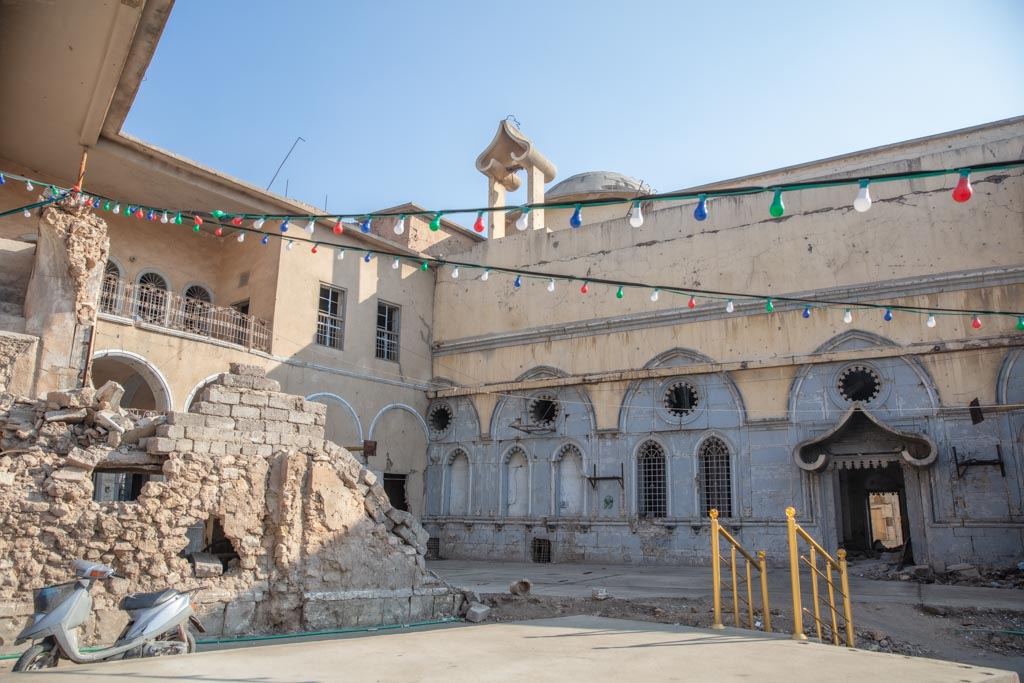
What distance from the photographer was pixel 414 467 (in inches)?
824

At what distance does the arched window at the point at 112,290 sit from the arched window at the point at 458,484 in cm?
924

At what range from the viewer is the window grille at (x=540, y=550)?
18.9 meters

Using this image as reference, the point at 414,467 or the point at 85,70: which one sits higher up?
the point at 85,70

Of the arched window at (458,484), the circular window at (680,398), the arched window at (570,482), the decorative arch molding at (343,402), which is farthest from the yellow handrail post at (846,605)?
the arched window at (458,484)

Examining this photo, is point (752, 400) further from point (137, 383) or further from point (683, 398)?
point (137, 383)

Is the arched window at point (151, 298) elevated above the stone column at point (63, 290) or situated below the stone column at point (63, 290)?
above

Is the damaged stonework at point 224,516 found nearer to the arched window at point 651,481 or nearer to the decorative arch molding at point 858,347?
the arched window at point 651,481

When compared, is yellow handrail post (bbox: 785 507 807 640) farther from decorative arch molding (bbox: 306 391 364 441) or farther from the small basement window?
decorative arch molding (bbox: 306 391 364 441)

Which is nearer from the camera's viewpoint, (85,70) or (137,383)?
(85,70)


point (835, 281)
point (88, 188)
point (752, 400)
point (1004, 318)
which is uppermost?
point (88, 188)

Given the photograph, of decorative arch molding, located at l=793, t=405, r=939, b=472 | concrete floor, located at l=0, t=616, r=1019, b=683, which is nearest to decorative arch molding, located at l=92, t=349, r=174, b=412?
concrete floor, located at l=0, t=616, r=1019, b=683

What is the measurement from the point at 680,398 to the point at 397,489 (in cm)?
813

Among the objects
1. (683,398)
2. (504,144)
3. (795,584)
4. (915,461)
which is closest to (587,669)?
(795,584)

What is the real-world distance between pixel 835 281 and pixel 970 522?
220 inches
